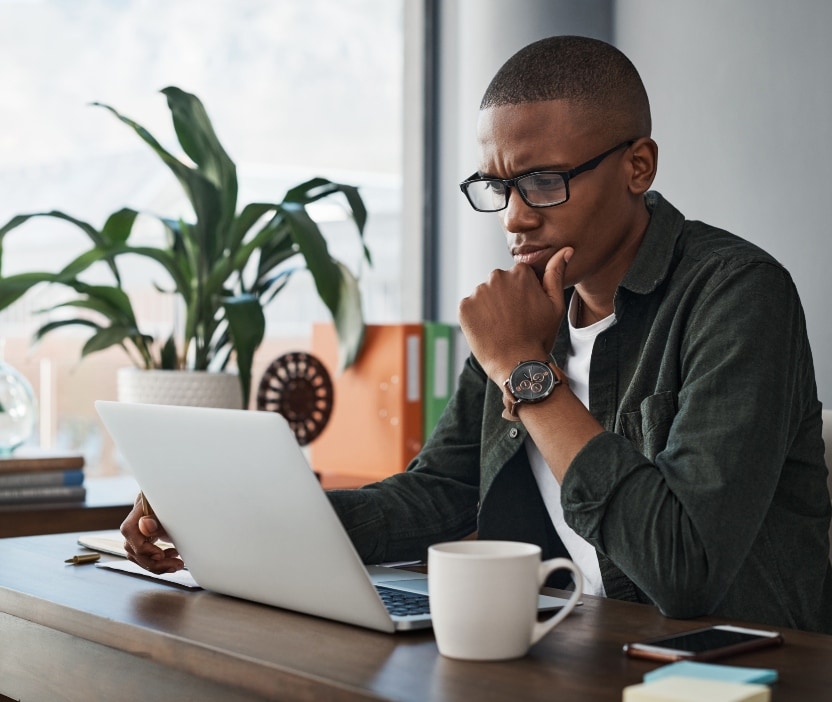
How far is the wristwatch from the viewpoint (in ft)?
3.69

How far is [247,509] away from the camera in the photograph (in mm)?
987

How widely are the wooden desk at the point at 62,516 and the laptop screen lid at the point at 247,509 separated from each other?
3.27ft

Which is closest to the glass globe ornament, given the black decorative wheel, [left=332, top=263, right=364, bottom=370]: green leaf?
the black decorative wheel

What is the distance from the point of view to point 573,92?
4.42ft

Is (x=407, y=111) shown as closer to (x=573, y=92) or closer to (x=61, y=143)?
(x=61, y=143)

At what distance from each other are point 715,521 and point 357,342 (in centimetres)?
160

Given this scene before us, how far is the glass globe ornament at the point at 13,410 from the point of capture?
2.15 meters

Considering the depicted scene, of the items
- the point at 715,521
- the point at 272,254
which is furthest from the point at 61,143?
the point at 715,521

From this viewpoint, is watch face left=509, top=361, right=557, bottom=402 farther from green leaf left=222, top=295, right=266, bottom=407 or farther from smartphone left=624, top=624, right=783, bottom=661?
green leaf left=222, top=295, right=266, bottom=407

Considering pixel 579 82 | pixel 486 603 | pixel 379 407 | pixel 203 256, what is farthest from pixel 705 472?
pixel 379 407

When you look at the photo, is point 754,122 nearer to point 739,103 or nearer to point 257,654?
point 739,103

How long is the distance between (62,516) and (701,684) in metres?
1.59

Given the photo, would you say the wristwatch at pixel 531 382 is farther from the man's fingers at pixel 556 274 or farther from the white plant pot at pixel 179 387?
the white plant pot at pixel 179 387

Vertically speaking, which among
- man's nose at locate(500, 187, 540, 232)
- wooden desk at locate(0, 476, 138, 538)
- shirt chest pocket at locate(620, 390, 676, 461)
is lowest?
wooden desk at locate(0, 476, 138, 538)
